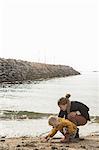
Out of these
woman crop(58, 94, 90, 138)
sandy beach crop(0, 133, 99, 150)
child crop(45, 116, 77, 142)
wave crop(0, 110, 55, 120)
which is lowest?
sandy beach crop(0, 133, 99, 150)

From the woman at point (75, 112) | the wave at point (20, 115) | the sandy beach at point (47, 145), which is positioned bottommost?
the sandy beach at point (47, 145)

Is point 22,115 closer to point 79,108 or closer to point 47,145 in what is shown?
point 79,108

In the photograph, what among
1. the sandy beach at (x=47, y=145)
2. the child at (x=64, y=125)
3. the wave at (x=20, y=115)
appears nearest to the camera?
the sandy beach at (x=47, y=145)

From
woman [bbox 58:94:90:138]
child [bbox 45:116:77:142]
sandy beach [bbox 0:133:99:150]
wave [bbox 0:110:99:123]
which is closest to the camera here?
sandy beach [bbox 0:133:99:150]

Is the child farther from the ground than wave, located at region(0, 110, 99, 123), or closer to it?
farther from the ground

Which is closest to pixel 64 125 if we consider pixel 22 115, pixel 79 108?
pixel 79 108

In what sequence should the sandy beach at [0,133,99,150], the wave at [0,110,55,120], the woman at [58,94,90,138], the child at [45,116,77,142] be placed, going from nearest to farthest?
the sandy beach at [0,133,99,150] → the child at [45,116,77,142] → the woman at [58,94,90,138] → the wave at [0,110,55,120]

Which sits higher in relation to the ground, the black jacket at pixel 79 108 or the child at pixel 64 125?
the black jacket at pixel 79 108

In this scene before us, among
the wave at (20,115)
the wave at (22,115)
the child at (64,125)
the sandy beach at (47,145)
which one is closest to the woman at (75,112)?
the child at (64,125)

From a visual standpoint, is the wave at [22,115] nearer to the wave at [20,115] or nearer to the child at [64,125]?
the wave at [20,115]

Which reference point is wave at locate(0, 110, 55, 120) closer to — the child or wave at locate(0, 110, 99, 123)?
wave at locate(0, 110, 99, 123)

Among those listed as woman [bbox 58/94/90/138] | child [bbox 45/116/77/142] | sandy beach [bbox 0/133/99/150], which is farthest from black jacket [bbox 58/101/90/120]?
sandy beach [bbox 0/133/99/150]

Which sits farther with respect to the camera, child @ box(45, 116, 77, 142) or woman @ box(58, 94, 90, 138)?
woman @ box(58, 94, 90, 138)

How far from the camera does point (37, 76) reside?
77.8m
